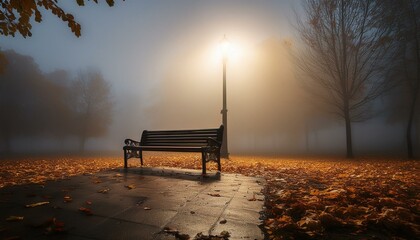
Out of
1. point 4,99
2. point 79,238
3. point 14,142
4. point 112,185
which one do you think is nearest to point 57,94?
point 4,99

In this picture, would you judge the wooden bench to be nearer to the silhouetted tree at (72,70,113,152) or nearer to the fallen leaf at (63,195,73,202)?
the fallen leaf at (63,195,73,202)

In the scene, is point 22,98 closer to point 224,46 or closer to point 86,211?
point 224,46

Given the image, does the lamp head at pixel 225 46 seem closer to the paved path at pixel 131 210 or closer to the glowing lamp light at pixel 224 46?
the glowing lamp light at pixel 224 46

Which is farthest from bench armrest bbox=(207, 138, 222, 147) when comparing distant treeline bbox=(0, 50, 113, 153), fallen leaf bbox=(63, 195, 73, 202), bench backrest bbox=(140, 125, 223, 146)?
distant treeline bbox=(0, 50, 113, 153)

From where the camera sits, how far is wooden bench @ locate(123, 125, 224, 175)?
232 inches

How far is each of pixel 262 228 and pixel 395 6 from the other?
16835mm

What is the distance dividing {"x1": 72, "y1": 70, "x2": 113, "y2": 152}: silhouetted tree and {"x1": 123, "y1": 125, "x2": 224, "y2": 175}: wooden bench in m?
26.5

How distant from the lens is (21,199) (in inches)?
130

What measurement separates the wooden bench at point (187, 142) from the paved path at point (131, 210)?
1.40 m

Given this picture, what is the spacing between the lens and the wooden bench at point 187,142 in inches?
232

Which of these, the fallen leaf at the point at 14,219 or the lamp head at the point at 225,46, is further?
the lamp head at the point at 225,46

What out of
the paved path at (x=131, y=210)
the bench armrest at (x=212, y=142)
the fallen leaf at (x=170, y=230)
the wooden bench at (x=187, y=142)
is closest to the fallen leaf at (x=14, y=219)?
the paved path at (x=131, y=210)

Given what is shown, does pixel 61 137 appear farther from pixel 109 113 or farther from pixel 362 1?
pixel 362 1

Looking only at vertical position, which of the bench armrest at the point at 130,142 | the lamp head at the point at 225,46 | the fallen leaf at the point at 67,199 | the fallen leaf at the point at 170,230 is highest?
the lamp head at the point at 225,46
